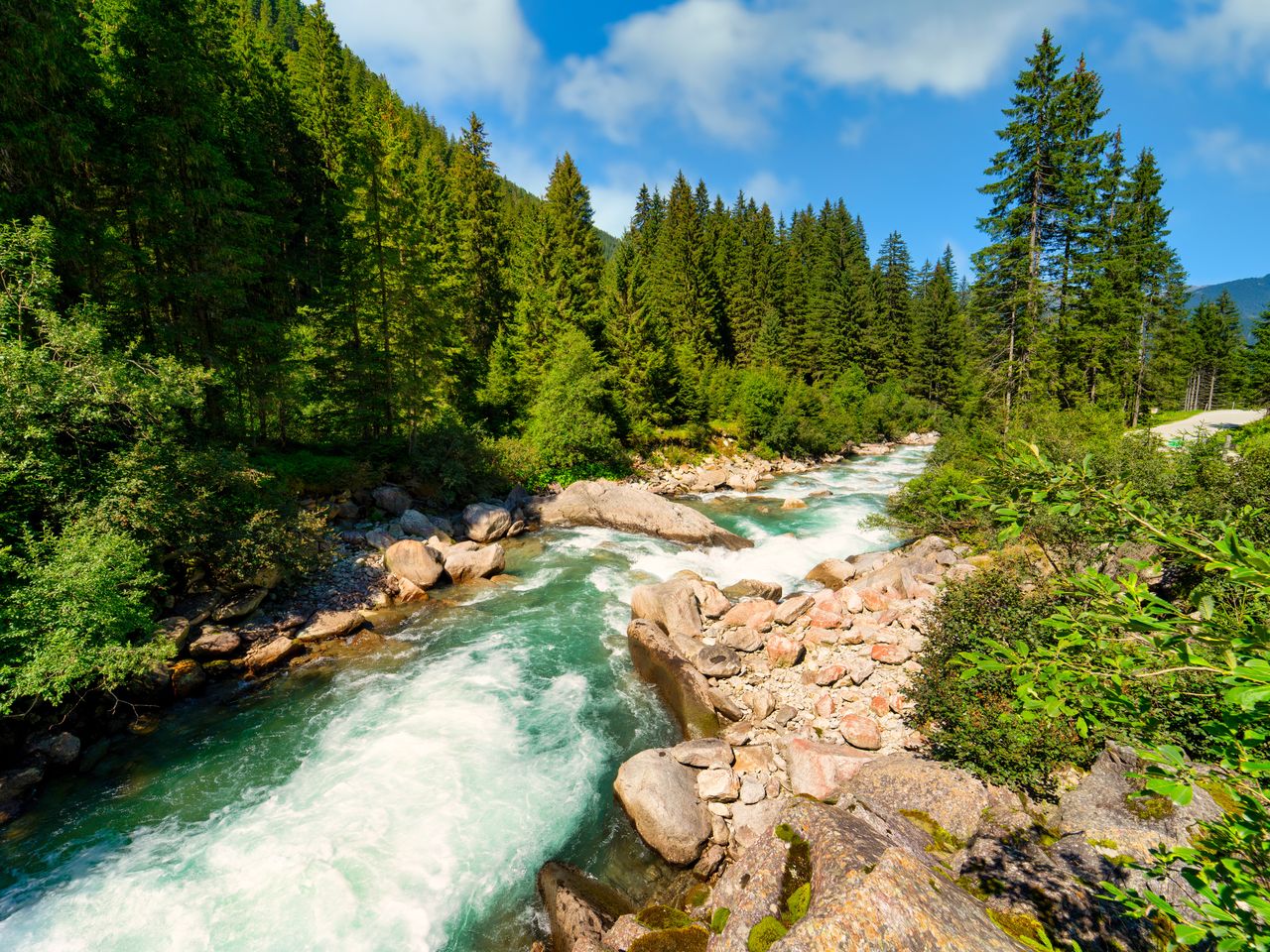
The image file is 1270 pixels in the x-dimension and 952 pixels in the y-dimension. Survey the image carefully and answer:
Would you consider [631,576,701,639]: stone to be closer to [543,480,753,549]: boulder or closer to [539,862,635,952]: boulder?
[539,862,635,952]: boulder

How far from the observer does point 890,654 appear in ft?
33.8

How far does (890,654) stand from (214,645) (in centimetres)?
1423

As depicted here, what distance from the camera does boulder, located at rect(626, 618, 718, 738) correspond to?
9664mm

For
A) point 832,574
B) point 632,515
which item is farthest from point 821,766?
point 632,515

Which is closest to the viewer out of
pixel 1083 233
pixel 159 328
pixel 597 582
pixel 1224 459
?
pixel 1224 459

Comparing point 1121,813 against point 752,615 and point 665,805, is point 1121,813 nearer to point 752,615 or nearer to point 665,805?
point 665,805

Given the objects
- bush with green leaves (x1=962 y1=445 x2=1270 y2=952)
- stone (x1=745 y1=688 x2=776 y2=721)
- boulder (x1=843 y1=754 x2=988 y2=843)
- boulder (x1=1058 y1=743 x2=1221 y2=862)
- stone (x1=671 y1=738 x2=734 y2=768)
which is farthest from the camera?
stone (x1=745 y1=688 x2=776 y2=721)

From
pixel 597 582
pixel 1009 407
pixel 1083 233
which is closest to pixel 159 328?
pixel 597 582

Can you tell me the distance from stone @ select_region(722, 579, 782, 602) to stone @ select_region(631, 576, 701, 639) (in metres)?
1.85

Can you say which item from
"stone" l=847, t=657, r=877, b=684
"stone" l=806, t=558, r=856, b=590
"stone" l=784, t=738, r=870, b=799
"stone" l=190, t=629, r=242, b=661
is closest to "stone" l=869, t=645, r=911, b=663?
"stone" l=847, t=657, r=877, b=684

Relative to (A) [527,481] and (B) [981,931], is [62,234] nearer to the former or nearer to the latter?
(A) [527,481]

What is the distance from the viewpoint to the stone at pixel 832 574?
14844 mm

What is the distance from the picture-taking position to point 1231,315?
2148 inches

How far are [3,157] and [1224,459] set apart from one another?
1054 inches
